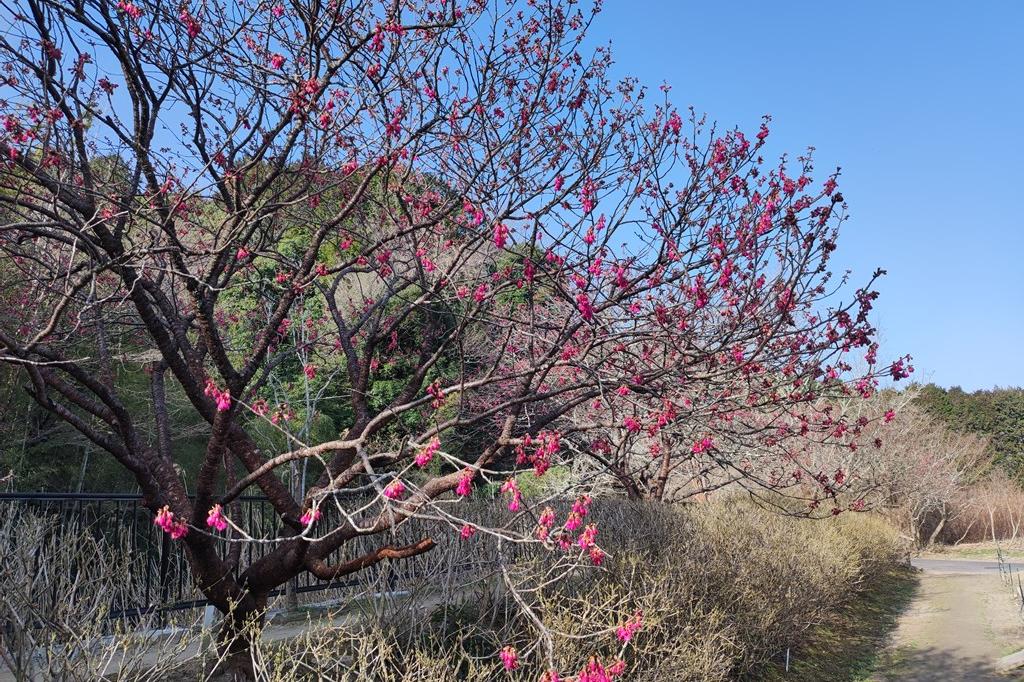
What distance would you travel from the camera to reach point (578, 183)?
5691 mm

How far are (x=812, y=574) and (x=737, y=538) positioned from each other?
225 cm

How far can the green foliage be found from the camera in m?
35.9

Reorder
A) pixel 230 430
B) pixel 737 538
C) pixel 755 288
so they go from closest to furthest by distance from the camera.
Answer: pixel 230 430
pixel 755 288
pixel 737 538

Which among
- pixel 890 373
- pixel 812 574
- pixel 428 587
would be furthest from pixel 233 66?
pixel 812 574

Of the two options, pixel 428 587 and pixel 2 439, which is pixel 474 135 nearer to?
pixel 428 587

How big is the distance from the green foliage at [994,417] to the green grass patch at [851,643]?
73.4ft

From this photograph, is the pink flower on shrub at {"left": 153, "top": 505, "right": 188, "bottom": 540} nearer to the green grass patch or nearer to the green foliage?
the green grass patch

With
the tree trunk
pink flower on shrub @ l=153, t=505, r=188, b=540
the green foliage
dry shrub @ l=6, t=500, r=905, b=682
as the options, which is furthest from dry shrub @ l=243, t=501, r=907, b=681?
the green foliage

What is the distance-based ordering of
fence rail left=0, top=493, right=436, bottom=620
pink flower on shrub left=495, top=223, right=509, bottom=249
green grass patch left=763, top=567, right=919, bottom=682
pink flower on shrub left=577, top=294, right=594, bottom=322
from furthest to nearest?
green grass patch left=763, top=567, right=919, bottom=682
fence rail left=0, top=493, right=436, bottom=620
pink flower on shrub left=495, top=223, right=509, bottom=249
pink flower on shrub left=577, top=294, right=594, bottom=322

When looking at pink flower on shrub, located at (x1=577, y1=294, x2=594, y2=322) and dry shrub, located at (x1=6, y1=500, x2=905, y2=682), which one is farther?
dry shrub, located at (x1=6, y1=500, x2=905, y2=682)

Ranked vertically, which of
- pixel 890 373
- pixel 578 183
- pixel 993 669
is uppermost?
pixel 578 183

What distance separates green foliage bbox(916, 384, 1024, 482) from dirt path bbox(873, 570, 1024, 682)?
2021 cm

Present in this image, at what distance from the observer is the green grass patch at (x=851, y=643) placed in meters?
9.76

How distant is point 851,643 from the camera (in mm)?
11984
